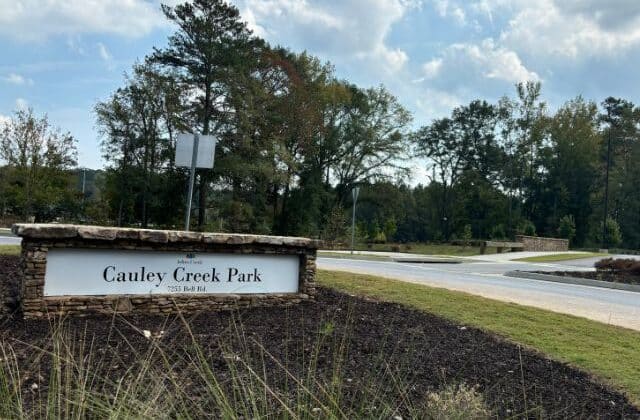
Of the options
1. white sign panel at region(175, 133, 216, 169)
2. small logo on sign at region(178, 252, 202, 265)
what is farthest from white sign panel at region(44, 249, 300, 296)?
white sign panel at region(175, 133, 216, 169)

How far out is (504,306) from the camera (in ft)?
27.1

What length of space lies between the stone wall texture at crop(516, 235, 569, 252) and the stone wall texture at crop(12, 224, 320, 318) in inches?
1327

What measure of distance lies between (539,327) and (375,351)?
291 centimetres

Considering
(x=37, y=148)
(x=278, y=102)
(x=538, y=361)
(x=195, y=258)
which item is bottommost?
(x=538, y=361)

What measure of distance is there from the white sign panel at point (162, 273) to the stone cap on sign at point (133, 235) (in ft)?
0.55

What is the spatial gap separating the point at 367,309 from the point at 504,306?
2.49m

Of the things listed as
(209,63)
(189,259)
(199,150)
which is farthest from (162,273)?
(209,63)

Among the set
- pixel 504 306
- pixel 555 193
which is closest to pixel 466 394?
pixel 504 306

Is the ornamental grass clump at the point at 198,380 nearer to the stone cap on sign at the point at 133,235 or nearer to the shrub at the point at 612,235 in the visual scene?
the stone cap on sign at the point at 133,235

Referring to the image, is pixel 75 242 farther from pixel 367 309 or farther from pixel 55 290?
pixel 367 309

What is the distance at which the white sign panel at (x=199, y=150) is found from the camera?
A: 897 cm

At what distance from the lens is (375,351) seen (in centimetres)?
506

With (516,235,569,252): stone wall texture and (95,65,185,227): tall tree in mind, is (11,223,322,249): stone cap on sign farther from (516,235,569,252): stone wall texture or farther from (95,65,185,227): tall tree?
(516,235,569,252): stone wall texture

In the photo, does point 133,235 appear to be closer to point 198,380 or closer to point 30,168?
point 198,380
